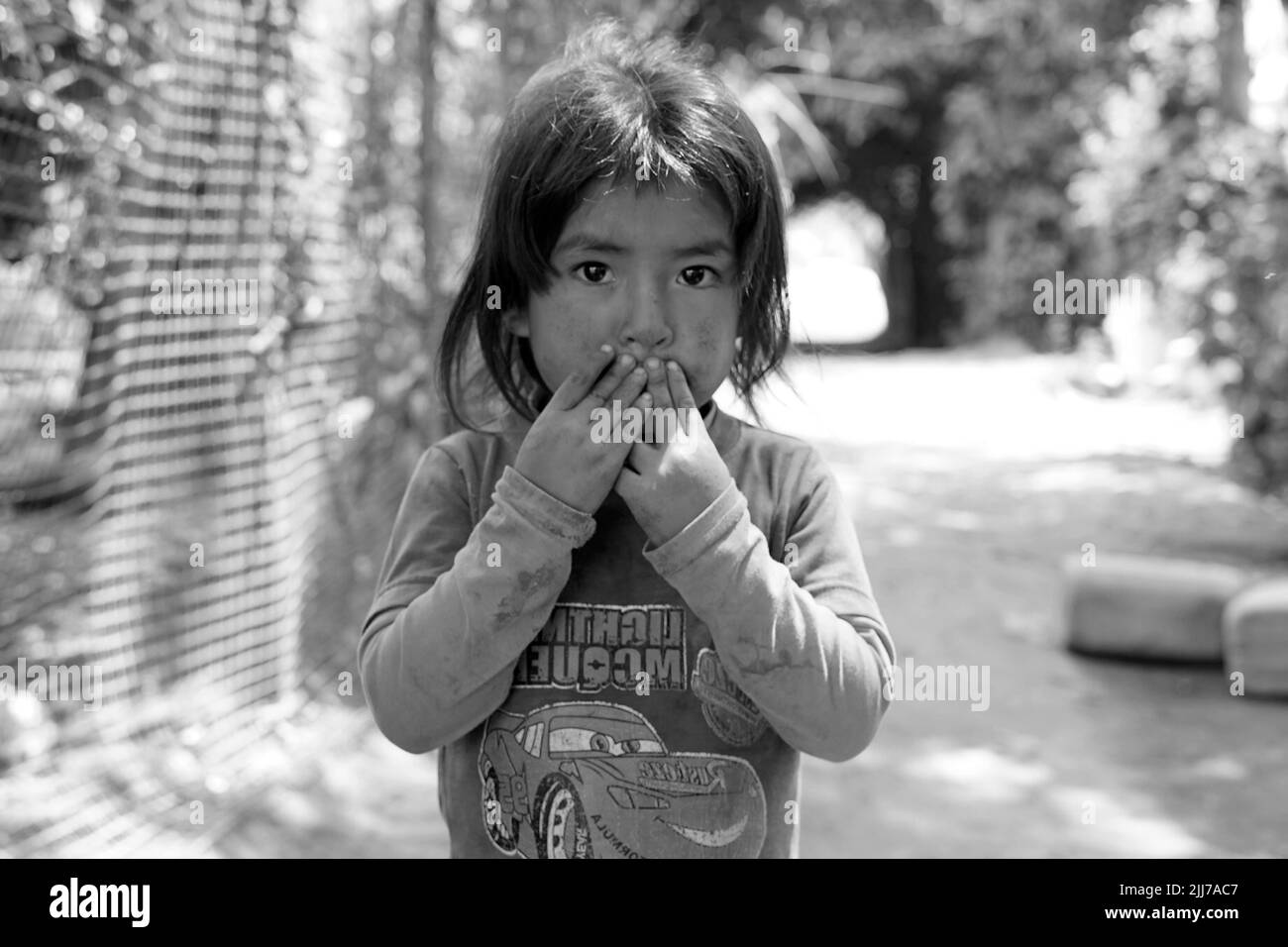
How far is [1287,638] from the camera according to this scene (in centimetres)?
464

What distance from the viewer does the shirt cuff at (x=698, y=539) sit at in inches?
49.7

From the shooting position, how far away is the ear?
1468 mm

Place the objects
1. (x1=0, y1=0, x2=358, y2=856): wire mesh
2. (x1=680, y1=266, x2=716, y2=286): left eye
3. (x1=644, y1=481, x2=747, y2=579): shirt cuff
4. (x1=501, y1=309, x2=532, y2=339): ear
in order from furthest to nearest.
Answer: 1. (x1=0, y1=0, x2=358, y2=856): wire mesh
2. (x1=501, y1=309, x2=532, y2=339): ear
3. (x1=680, y1=266, x2=716, y2=286): left eye
4. (x1=644, y1=481, x2=747, y2=579): shirt cuff

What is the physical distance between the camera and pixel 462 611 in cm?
130

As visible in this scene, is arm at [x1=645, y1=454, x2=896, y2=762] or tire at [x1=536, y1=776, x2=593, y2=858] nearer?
arm at [x1=645, y1=454, x2=896, y2=762]

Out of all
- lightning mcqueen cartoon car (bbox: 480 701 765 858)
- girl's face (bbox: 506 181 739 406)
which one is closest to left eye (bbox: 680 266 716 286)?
girl's face (bbox: 506 181 739 406)

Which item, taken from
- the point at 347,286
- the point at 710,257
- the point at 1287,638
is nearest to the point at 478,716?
the point at 710,257

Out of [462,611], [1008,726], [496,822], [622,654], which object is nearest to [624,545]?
[622,654]

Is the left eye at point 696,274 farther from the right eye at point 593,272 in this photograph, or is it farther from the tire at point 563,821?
the tire at point 563,821

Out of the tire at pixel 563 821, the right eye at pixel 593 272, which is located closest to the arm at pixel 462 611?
the tire at pixel 563 821

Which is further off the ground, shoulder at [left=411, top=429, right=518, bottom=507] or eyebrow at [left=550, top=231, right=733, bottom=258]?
eyebrow at [left=550, top=231, right=733, bottom=258]

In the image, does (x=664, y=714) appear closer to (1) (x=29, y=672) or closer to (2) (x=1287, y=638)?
(1) (x=29, y=672)

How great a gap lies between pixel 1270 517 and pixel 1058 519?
100 centimetres

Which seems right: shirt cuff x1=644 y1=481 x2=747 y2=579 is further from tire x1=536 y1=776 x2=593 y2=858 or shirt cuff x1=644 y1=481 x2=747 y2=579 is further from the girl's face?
tire x1=536 y1=776 x2=593 y2=858
